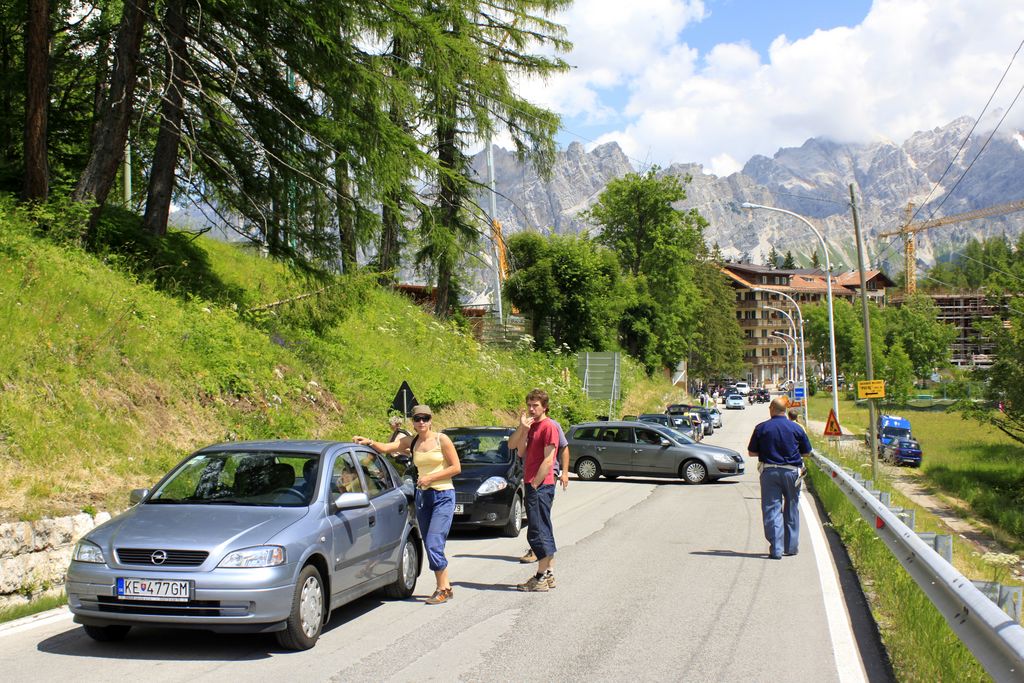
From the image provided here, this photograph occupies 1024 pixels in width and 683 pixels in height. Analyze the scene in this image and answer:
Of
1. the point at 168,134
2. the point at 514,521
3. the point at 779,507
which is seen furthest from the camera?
the point at 168,134

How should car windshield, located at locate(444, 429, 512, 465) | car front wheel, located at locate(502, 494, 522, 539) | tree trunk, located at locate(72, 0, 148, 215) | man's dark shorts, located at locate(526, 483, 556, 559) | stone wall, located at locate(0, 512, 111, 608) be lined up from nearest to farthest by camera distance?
stone wall, located at locate(0, 512, 111, 608) < man's dark shorts, located at locate(526, 483, 556, 559) < car front wheel, located at locate(502, 494, 522, 539) < car windshield, located at locate(444, 429, 512, 465) < tree trunk, located at locate(72, 0, 148, 215)

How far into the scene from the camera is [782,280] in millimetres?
184500

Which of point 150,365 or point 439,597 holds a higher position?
point 150,365

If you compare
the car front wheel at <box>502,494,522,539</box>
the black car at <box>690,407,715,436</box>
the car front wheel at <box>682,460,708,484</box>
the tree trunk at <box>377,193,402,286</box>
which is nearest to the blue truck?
the black car at <box>690,407,715,436</box>

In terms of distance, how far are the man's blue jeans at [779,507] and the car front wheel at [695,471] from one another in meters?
12.5

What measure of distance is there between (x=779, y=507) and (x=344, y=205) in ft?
34.5

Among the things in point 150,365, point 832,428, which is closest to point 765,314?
point 832,428

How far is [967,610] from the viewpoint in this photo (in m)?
5.00

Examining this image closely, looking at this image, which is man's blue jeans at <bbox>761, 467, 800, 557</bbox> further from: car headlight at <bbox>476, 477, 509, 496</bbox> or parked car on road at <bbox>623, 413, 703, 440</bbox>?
parked car on road at <bbox>623, 413, 703, 440</bbox>

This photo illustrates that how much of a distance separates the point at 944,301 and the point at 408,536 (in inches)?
8231

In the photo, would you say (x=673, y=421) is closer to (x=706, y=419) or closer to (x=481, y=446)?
(x=706, y=419)

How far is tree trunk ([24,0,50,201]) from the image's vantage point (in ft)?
53.0

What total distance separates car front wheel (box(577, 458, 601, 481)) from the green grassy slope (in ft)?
12.8

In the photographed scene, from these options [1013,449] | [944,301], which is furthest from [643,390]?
[944,301]
